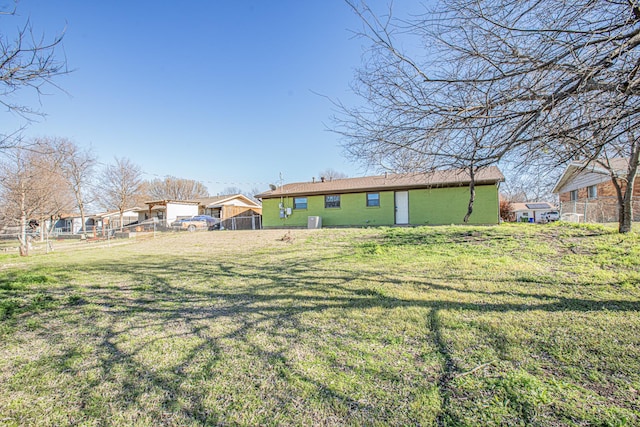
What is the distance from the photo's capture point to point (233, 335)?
2.92 meters

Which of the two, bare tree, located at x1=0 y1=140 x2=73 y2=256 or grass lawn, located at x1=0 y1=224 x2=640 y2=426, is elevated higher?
bare tree, located at x1=0 y1=140 x2=73 y2=256

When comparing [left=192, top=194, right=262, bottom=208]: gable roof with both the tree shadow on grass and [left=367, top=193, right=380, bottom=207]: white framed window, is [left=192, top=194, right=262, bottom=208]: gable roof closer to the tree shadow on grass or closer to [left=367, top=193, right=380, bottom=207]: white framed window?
[left=367, top=193, right=380, bottom=207]: white framed window

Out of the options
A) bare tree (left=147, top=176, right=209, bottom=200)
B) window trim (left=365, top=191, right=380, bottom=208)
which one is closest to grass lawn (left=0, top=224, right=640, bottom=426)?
window trim (left=365, top=191, right=380, bottom=208)

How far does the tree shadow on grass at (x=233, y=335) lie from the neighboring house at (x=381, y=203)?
967 centimetres

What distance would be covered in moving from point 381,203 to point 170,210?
20943 millimetres

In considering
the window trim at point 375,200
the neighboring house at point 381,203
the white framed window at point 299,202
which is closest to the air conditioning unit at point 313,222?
the neighboring house at point 381,203

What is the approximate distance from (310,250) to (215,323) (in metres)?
5.03

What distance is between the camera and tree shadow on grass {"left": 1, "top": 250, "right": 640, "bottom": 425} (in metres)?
1.83

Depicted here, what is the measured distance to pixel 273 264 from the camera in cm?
667

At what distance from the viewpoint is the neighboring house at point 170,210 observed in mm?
26094

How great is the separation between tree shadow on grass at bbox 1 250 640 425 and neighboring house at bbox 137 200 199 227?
21690 mm

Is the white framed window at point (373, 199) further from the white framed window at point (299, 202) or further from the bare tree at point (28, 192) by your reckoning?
the bare tree at point (28, 192)

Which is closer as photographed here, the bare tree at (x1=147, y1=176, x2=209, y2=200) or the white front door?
the white front door

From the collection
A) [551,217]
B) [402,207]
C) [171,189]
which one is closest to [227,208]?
[402,207]
